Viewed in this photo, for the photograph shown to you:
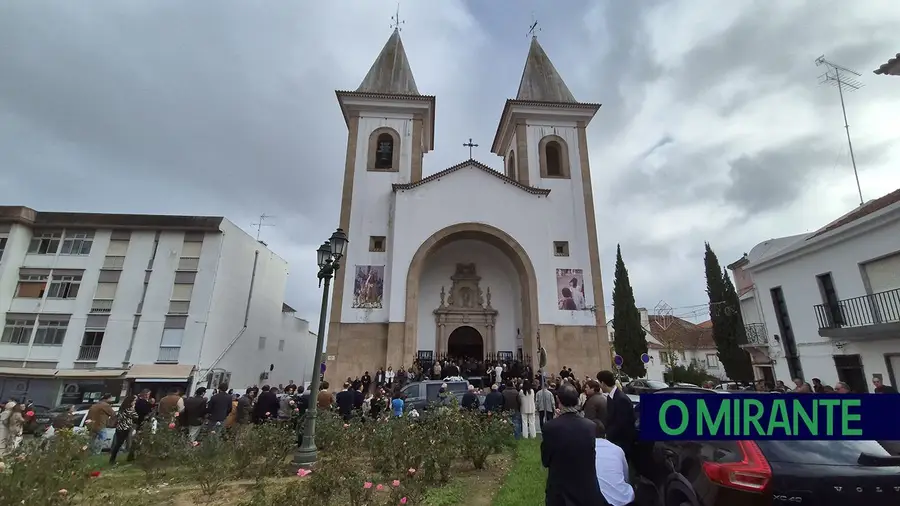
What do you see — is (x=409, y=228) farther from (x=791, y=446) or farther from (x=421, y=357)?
(x=791, y=446)

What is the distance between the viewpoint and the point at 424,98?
2514cm

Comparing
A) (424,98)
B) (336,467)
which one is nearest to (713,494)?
(336,467)

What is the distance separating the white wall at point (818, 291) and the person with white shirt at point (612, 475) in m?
13.8

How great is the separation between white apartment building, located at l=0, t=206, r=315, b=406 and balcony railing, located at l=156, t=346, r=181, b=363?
5 centimetres

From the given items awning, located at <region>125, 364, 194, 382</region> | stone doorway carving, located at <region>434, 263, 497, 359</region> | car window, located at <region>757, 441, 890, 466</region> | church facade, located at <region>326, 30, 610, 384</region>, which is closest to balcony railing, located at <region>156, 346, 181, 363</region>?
awning, located at <region>125, 364, 194, 382</region>

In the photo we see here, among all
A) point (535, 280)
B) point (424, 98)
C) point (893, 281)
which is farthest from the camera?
point (424, 98)

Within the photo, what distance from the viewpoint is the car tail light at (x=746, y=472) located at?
10.2 feet

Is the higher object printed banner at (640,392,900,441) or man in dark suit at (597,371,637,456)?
Result: printed banner at (640,392,900,441)

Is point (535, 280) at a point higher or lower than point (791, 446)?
higher

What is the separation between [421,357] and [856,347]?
663 inches

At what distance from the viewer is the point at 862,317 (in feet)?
42.6

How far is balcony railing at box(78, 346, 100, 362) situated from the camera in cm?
2127

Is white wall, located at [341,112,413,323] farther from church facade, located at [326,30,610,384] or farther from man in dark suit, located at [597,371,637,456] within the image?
man in dark suit, located at [597,371,637,456]

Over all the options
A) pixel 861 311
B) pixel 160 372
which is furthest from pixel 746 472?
pixel 160 372
